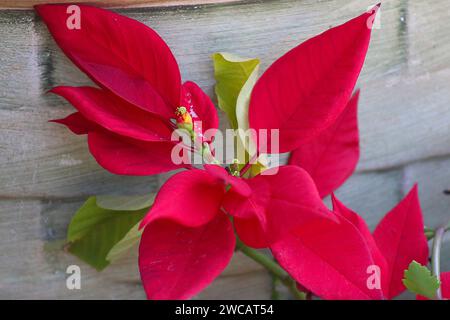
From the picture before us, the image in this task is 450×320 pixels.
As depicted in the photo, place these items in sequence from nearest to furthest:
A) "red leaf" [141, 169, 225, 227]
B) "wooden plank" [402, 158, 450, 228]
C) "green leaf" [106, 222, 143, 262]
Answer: "red leaf" [141, 169, 225, 227] → "green leaf" [106, 222, 143, 262] → "wooden plank" [402, 158, 450, 228]

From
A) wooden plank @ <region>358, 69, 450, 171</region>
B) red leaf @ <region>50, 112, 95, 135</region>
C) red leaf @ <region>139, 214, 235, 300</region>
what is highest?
red leaf @ <region>50, 112, 95, 135</region>

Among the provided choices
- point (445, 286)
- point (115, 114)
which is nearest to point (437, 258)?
point (445, 286)

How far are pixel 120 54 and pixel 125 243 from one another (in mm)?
144

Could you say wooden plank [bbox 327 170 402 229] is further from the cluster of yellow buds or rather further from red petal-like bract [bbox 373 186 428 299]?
the cluster of yellow buds

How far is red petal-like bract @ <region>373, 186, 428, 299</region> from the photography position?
0.50 meters

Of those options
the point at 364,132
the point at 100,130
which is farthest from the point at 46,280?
the point at 364,132

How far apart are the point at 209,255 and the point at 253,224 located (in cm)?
3

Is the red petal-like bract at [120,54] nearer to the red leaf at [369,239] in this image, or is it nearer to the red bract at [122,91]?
the red bract at [122,91]

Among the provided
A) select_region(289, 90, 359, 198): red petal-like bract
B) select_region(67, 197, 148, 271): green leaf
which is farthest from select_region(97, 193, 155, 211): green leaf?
select_region(289, 90, 359, 198): red petal-like bract

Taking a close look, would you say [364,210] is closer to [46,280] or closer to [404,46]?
[404,46]

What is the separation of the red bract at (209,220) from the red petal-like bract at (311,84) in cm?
4

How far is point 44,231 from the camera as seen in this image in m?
0.54

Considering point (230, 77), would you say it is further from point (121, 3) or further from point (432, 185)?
point (432, 185)

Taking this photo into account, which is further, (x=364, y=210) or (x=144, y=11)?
(x=364, y=210)
